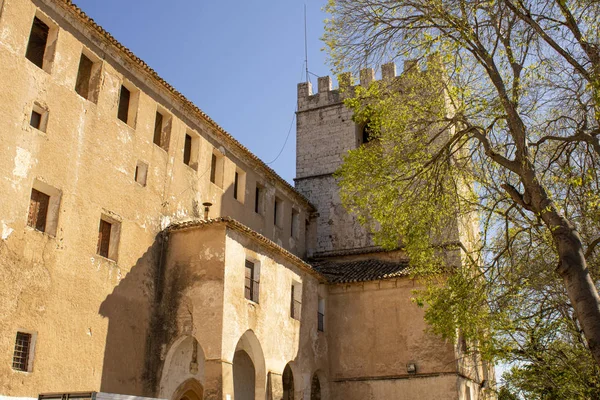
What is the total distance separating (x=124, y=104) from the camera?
56.9ft

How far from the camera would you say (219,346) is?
601 inches

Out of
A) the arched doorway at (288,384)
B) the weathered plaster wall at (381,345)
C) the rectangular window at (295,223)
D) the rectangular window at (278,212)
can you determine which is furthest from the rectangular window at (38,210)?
the rectangular window at (295,223)

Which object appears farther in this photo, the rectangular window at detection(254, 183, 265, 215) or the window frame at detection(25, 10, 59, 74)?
the rectangular window at detection(254, 183, 265, 215)

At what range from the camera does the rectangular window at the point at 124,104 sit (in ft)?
56.3

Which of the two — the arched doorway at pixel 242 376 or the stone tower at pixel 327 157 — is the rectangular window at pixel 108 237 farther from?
the stone tower at pixel 327 157

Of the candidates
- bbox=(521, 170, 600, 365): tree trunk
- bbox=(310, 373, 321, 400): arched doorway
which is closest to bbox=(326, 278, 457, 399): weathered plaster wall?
bbox=(310, 373, 321, 400): arched doorway

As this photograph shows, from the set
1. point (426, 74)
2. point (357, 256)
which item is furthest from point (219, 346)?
point (357, 256)

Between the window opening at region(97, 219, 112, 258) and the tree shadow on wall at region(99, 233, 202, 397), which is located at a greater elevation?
the window opening at region(97, 219, 112, 258)

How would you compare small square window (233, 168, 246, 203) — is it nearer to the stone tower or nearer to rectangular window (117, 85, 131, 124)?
rectangular window (117, 85, 131, 124)

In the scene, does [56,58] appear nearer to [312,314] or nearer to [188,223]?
[188,223]

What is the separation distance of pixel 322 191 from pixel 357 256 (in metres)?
3.71

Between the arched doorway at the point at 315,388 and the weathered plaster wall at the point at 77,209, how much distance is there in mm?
7397

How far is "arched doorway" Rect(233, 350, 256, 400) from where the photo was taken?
19453 mm

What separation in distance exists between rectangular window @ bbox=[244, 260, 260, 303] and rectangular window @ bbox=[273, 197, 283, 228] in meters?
6.28
